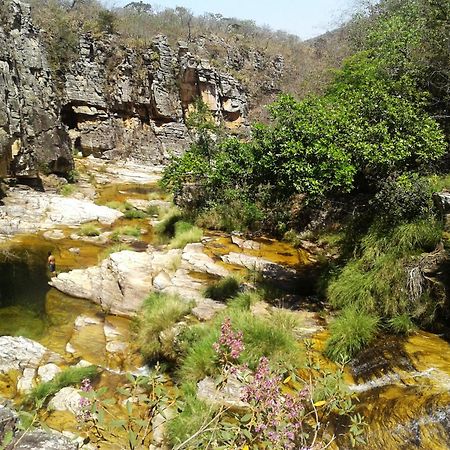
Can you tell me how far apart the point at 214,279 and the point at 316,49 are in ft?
162

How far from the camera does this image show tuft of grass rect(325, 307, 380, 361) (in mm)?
6668

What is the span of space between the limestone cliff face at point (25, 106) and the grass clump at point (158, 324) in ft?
50.0

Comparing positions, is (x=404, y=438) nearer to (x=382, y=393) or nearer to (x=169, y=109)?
(x=382, y=393)

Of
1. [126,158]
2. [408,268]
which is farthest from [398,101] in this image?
[126,158]

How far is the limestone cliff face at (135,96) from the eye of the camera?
35812 millimetres

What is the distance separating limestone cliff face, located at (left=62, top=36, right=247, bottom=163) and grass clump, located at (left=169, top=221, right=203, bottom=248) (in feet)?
74.9

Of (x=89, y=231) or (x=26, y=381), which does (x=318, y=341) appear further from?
(x=89, y=231)

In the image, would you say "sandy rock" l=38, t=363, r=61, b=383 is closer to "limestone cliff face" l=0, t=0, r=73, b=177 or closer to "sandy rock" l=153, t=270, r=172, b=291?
"sandy rock" l=153, t=270, r=172, b=291

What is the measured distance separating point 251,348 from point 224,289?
343 centimetres

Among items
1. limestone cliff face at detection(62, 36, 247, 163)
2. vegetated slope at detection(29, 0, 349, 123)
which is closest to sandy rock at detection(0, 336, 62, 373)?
limestone cliff face at detection(62, 36, 247, 163)

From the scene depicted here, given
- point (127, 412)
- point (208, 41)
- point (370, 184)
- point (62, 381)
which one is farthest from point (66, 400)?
point (208, 41)

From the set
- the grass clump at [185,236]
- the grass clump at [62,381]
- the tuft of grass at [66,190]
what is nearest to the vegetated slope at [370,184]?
the grass clump at [185,236]

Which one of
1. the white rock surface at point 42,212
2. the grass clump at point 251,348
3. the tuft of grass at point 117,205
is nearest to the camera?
the grass clump at point 251,348

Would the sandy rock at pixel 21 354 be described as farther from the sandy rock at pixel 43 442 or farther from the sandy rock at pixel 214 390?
the sandy rock at pixel 43 442
